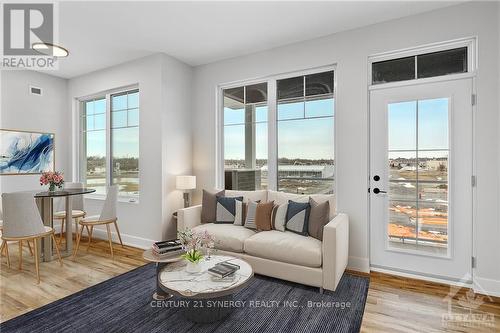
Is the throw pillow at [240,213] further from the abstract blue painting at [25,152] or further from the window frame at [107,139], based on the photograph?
the abstract blue painting at [25,152]

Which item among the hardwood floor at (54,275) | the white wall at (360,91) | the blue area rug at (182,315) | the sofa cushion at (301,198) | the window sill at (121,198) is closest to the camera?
the blue area rug at (182,315)

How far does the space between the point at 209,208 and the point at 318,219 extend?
151 cm

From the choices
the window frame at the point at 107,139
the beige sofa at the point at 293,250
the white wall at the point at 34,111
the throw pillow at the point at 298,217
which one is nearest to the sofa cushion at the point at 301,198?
the beige sofa at the point at 293,250

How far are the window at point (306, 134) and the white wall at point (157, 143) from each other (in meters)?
1.61

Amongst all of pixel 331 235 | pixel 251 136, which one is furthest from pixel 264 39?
pixel 331 235

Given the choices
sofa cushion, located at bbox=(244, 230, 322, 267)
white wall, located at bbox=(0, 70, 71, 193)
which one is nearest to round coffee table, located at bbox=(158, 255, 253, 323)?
sofa cushion, located at bbox=(244, 230, 322, 267)

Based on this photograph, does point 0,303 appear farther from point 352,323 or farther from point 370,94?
point 370,94

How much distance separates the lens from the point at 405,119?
300 centimetres

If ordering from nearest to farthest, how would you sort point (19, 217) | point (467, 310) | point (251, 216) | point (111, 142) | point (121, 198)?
point (467, 310)
point (19, 217)
point (251, 216)
point (121, 198)
point (111, 142)

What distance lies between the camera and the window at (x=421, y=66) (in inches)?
110

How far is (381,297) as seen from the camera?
253 cm

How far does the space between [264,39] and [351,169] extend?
208 centimetres

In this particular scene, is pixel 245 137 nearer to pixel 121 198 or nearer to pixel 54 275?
pixel 121 198

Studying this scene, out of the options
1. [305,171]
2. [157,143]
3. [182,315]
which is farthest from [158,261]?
[305,171]
